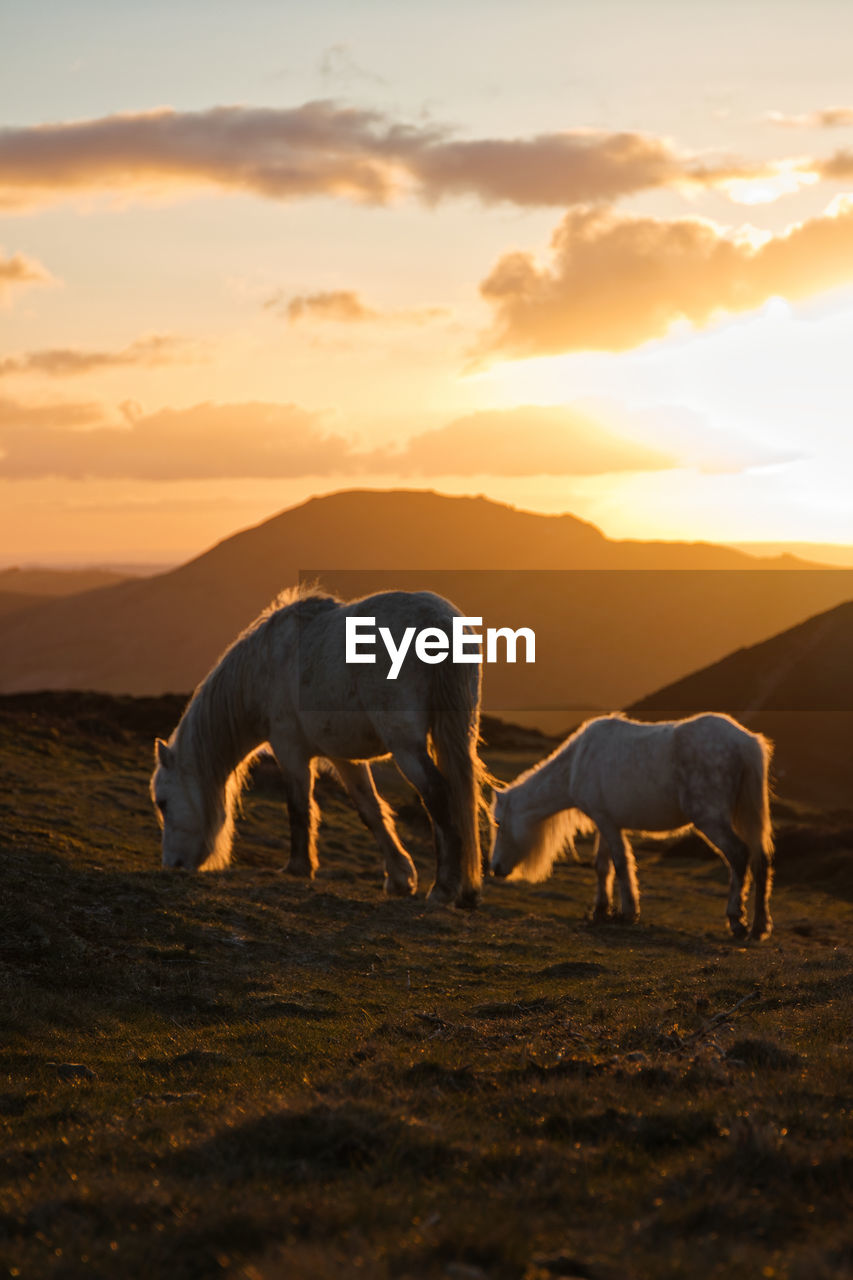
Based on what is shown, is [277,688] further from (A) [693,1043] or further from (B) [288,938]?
(A) [693,1043]

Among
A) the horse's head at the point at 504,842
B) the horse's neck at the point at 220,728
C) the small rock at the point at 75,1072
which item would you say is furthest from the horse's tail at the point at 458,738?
the small rock at the point at 75,1072

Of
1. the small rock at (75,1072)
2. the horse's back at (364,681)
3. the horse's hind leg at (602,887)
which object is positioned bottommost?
the horse's hind leg at (602,887)

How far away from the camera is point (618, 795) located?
55.8ft

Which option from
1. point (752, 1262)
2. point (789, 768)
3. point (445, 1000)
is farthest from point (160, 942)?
point (789, 768)

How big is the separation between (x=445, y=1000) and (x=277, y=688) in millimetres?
6872

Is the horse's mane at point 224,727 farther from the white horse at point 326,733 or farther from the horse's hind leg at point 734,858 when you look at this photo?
the horse's hind leg at point 734,858

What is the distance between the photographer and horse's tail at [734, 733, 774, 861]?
1623cm

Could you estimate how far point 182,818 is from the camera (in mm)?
17078

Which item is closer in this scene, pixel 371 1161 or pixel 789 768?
pixel 371 1161

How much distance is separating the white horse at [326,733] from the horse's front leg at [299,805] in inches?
0.8

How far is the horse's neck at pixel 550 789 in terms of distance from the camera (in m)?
17.9

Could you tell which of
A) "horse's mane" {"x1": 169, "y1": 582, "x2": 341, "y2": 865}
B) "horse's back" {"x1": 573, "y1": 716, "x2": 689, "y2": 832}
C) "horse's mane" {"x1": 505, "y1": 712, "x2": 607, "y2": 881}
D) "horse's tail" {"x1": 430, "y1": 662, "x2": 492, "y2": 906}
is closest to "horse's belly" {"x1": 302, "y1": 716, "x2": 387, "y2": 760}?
"horse's tail" {"x1": 430, "y1": 662, "x2": 492, "y2": 906}

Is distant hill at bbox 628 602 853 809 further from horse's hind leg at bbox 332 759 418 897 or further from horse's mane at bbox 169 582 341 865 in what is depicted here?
horse's mane at bbox 169 582 341 865

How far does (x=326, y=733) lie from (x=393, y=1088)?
10.00 meters
